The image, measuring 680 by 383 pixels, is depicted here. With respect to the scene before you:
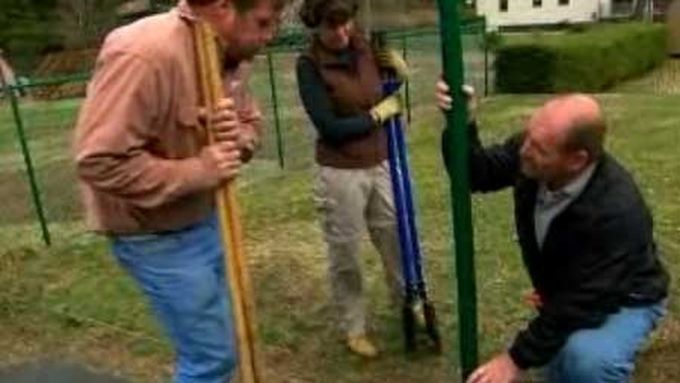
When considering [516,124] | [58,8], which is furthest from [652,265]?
[58,8]

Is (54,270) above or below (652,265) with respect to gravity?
below

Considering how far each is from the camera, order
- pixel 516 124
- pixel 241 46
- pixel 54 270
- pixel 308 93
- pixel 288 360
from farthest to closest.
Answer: pixel 516 124 → pixel 54 270 → pixel 288 360 → pixel 308 93 → pixel 241 46

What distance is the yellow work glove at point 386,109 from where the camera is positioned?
4.10m

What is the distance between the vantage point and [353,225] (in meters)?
4.24

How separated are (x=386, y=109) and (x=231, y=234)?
143cm

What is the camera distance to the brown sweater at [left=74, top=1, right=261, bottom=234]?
8.45 ft

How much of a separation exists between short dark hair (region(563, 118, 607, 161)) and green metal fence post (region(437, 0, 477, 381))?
0.32 m

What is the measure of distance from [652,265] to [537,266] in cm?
33

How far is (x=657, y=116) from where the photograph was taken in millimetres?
13680

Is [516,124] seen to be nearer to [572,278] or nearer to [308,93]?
[308,93]

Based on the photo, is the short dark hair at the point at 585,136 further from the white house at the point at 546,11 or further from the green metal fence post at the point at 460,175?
the white house at the point at 546,11

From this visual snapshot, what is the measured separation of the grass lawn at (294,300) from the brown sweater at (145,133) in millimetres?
1792

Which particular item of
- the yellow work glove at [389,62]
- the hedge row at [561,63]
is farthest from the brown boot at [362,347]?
the hedge row at [561,63]

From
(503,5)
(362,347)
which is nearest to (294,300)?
(362,347)
